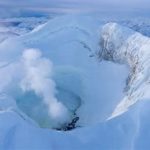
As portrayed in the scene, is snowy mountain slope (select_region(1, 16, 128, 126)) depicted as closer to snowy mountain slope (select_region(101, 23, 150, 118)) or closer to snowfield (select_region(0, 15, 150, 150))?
snowfield (select_region(0, 15, 150, 150))

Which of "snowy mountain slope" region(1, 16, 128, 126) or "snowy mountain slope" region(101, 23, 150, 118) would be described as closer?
"snowy mountain slope" region(101, 23, 150, 118)

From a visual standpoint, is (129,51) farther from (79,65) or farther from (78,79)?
(79,65)

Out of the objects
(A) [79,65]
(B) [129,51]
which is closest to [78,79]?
(A) [79,65]

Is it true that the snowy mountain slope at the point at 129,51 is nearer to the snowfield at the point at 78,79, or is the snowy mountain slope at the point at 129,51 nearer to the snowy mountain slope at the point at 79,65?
the snowfield at the point at 78,79

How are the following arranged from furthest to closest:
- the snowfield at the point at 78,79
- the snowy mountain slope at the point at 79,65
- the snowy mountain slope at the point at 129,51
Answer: the snowy mountain slope at the point at 79,65 → the snowy mountain slope at the point at 129,51 → the snowfield at the point at 78,79

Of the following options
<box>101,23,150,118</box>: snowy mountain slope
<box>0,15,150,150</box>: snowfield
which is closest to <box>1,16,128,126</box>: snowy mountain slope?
<box>0,15,150,150</box>: snowfield

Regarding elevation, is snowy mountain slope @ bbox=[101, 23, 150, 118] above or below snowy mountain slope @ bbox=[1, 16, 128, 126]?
above

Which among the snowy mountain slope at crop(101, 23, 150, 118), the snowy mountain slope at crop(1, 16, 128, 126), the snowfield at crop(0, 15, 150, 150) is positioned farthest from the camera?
the snowy mountain slope at crop(1, 16, 128, 126)

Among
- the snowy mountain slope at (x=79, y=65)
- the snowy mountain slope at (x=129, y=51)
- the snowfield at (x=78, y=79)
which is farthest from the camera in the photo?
the snowy mountain slope at (x=79, y=65)

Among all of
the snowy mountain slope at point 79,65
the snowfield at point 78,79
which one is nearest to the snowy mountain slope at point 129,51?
the snowfield at point 78,79
